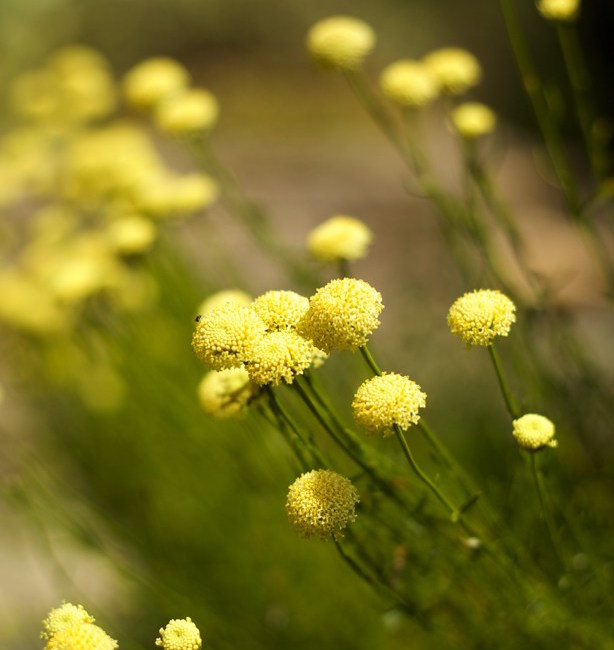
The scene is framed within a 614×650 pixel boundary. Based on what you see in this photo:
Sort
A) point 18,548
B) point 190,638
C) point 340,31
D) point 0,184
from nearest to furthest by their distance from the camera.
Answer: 1. point 190,638
2. point 340,31
3. point 0,184
4. point 18,548

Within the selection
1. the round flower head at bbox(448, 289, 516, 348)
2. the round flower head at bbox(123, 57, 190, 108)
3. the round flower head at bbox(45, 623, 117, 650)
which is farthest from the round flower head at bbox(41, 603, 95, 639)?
the round flower head at bbox(123, 57, 190, 108)

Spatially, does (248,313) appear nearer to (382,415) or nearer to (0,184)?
(382,415)


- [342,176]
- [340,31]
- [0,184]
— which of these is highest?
[342,176]

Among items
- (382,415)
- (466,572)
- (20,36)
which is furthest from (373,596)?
(20,36)

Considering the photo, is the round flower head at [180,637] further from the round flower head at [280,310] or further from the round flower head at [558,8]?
the round flower head at [558,8]

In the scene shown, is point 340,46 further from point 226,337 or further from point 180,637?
point 180,637

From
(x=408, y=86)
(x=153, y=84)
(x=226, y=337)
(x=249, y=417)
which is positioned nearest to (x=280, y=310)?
(x=226, y=337)

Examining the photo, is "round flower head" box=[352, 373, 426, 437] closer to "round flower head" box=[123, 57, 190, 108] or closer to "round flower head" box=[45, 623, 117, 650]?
"round flower head" box=[45, 623, 117, 650]
